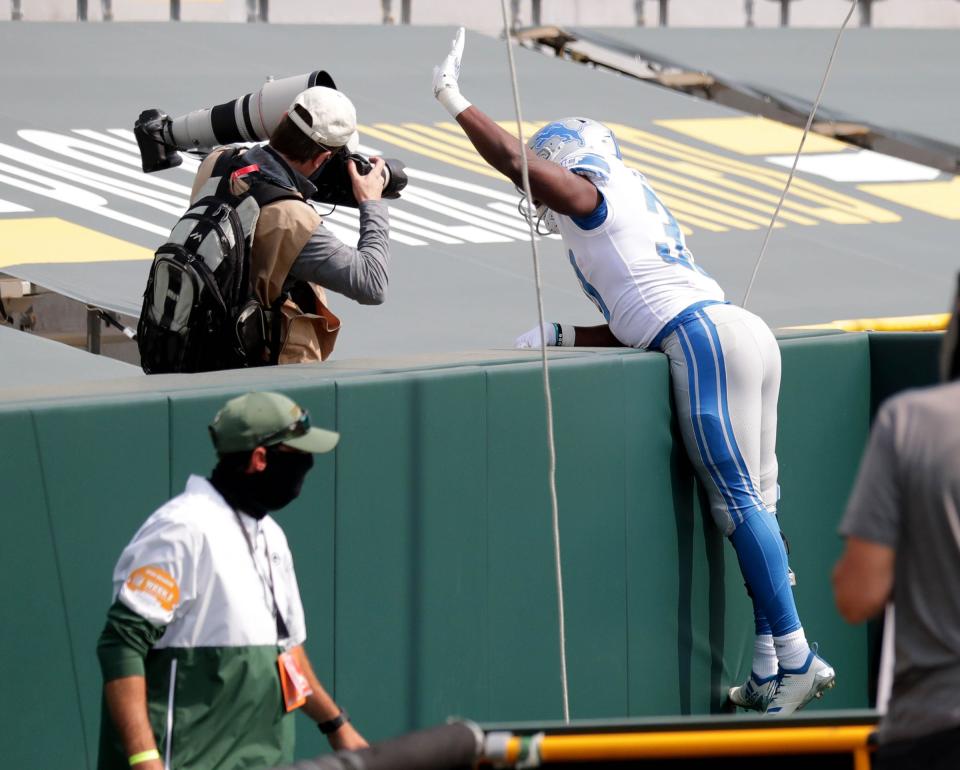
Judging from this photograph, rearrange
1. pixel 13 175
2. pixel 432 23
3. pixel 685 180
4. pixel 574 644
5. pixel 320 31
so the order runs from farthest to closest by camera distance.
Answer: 1. pixel 432 23
2. pixel 320 31
3. pixel 685 180
4. pixel 13 175
5. pixel 574 644

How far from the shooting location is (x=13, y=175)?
9.18 m

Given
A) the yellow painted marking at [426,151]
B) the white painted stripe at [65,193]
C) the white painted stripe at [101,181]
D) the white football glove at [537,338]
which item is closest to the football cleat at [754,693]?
the white football glove at [537,338]

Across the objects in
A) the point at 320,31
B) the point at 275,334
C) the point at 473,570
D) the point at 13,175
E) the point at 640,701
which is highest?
the point at 320,31

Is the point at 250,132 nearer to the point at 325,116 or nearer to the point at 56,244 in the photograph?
the point at 325,116

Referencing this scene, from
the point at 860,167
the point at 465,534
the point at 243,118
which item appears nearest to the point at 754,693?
the point at 465,534

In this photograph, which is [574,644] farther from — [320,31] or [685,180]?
[320,31]

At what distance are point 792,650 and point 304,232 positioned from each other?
1979 millimetres

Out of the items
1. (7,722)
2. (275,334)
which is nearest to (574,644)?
(275,334)

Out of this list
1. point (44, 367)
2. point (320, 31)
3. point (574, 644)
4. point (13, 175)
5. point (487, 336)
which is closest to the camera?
point (574, 644)

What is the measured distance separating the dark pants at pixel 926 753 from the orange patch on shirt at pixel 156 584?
128cm

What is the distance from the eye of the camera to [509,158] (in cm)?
516

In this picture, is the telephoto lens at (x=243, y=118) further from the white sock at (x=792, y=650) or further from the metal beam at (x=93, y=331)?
the white sock at (x=792, y=650)

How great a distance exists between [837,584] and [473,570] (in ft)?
7.89

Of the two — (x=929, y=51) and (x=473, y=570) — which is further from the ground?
(x=929, y=51)
